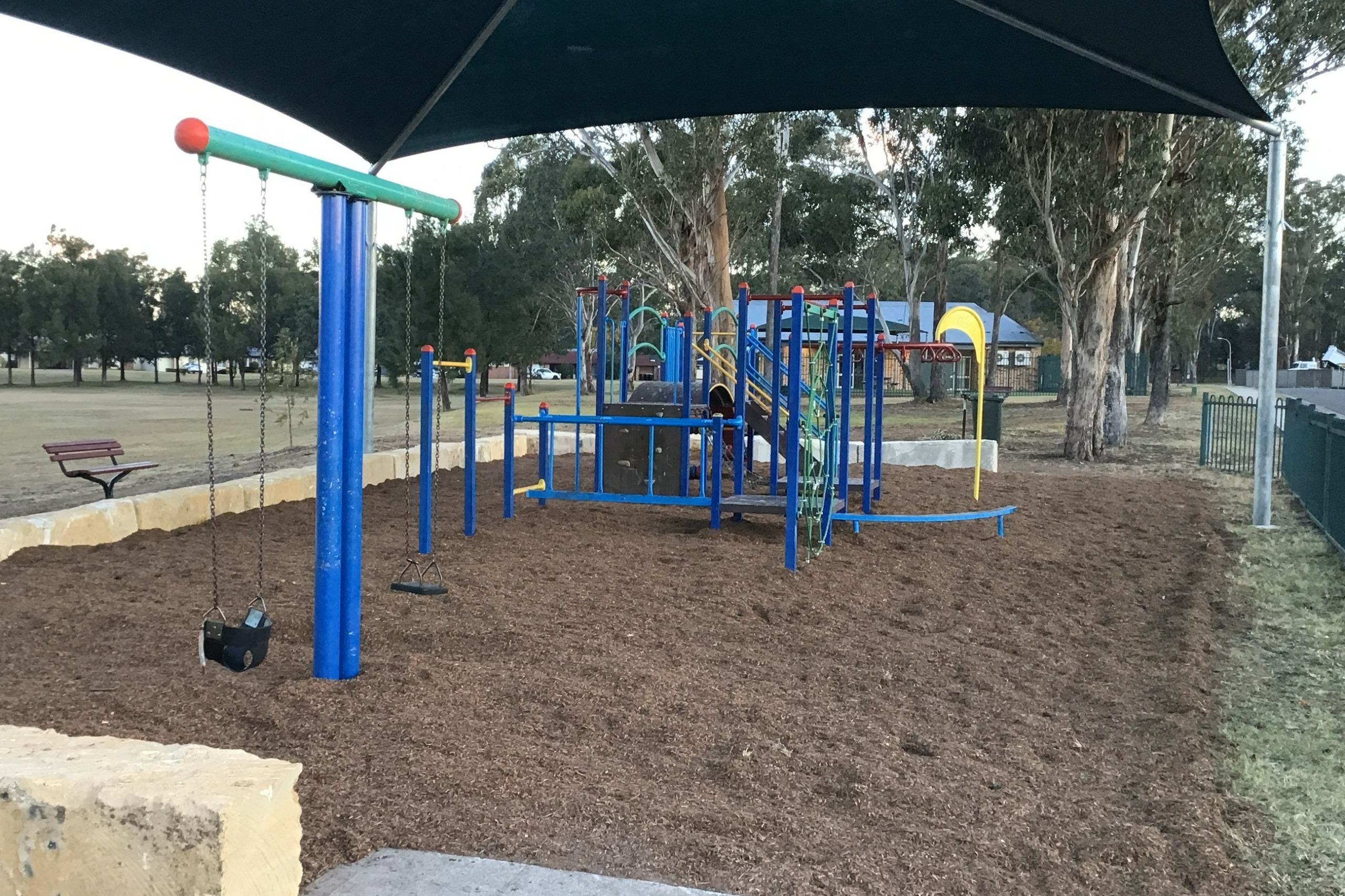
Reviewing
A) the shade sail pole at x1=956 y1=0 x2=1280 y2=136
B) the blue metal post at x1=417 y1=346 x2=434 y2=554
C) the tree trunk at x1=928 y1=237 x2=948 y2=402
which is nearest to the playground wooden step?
the blue metal post at x1=417 y1=346 x2=434 y2=554

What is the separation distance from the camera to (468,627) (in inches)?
197

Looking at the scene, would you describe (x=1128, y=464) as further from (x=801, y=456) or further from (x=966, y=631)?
(x=966, y=631)

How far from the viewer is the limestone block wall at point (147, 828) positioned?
2.04m

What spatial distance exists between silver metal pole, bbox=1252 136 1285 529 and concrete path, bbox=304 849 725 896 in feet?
27.9

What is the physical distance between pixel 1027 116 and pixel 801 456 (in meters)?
9.13

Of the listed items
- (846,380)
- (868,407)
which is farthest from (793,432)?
(868,407)

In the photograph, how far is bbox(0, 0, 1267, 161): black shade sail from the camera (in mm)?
5719

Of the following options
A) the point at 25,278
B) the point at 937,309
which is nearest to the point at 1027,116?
the point at 937,309

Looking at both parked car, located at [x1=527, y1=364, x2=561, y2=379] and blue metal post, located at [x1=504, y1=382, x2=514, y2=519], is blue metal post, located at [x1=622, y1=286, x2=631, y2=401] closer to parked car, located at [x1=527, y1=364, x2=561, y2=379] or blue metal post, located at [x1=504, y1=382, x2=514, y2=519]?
blue metal post, located at [x1=504, y1=382, x2=514, y2=519]

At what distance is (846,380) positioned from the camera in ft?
25.5

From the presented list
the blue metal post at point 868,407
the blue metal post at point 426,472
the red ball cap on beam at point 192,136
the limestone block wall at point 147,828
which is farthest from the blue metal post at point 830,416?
the limestone block wall at point 147,828

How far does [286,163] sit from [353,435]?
1.05 metres

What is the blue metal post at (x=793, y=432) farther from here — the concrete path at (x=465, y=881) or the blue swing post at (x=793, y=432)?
the concrete path at (x=465, y=881)

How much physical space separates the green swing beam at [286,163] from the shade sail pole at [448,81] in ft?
7.94
